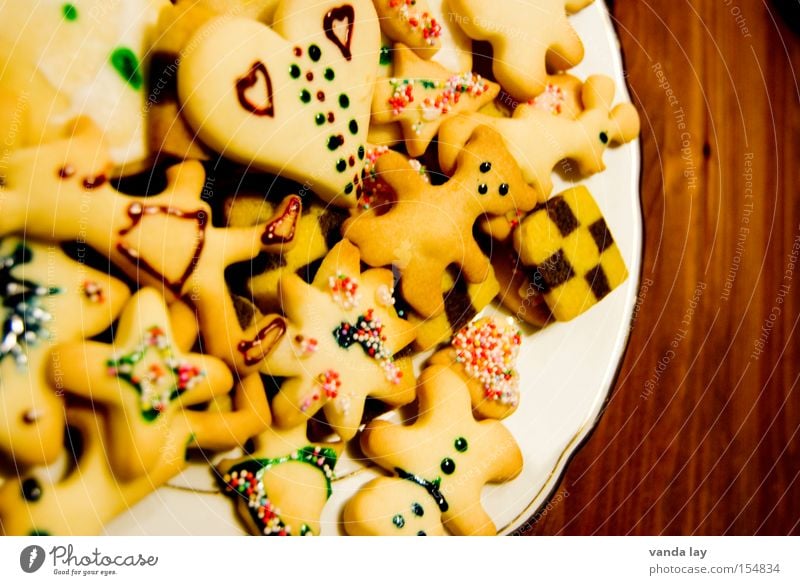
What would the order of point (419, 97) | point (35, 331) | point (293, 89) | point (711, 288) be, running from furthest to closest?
point (711, 288)
point (419, 97)
point (293, 89)
point (35, 331)

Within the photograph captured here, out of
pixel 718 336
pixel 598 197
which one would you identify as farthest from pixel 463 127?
A: pixel 718 336

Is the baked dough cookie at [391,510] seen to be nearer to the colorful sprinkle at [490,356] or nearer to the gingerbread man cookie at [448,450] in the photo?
the gingerbread man cookie at [448,450]

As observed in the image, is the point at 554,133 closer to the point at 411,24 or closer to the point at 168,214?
the point at 411,24

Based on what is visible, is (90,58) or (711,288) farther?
(711,288)

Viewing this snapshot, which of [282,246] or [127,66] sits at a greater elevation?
[127,66]

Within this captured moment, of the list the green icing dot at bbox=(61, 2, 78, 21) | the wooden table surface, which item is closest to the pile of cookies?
the green icing dot at bbox=(61, 2, 78, 21)

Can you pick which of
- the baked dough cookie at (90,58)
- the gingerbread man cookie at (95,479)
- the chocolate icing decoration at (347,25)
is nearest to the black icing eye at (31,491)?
the gingerbread man cookie at (95,479)

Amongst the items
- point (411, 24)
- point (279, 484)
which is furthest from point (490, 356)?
point (411, 24)

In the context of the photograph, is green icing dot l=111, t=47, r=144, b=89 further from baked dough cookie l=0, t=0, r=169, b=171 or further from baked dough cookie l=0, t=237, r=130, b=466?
baked dough cookie l=0, t=237, r=130, b=466
